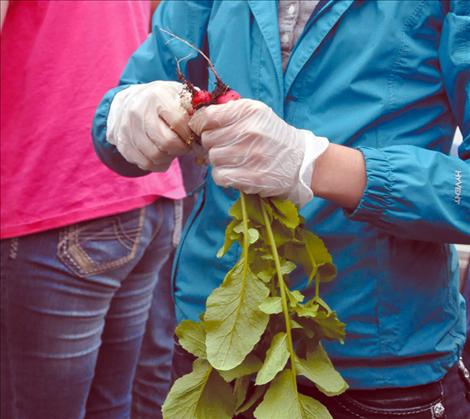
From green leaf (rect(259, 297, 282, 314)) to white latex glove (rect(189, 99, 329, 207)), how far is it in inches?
6.1

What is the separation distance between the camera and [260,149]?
1.03 meters

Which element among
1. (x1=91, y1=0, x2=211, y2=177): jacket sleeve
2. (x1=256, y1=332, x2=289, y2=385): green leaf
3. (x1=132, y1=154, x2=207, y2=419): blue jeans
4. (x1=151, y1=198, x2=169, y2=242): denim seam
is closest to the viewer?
(x1=256, y1=332, x2=289, y2=385): green leaf

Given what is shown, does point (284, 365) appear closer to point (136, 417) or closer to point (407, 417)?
point (407, 417)

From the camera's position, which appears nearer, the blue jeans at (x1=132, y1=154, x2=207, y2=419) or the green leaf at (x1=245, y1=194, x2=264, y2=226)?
the green leaf at (x1=245, y1=194, x2=264, y2=226)

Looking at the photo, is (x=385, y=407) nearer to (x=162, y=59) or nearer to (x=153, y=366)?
(x=162, y=59)

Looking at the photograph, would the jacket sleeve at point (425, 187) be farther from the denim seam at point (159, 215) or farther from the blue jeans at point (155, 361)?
the blue jeans at point (155, 361)

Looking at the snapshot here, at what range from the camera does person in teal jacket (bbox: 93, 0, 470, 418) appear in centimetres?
100

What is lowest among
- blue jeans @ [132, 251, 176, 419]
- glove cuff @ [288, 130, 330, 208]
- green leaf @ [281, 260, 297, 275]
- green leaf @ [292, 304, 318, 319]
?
blue jeans @ [132, 251, 176, 419]

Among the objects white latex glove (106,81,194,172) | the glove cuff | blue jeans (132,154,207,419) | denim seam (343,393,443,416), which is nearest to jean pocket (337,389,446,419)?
denim seam (343,393,443,416)

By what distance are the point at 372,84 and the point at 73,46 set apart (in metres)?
0.68

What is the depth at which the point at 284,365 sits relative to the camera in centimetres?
96

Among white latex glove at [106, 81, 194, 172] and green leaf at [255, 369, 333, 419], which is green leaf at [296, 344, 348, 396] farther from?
white latex glove at [106, 81, 194, 172]

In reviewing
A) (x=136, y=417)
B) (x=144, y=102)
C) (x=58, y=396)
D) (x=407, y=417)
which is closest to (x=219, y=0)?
(x=144, y=102)

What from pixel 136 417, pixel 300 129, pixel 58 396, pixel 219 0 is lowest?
pixel 136 417
